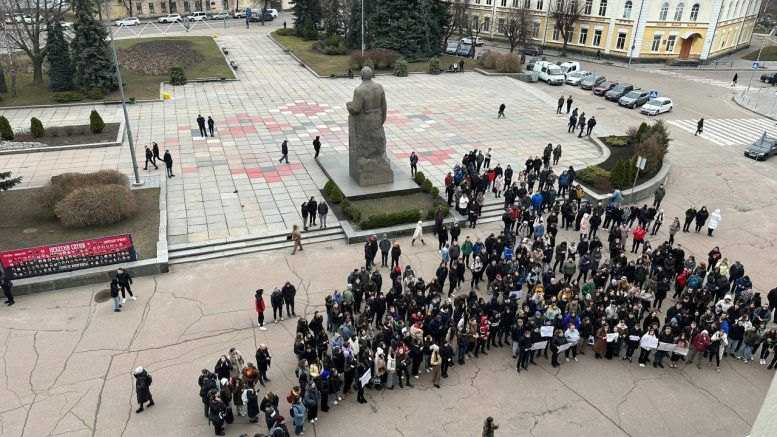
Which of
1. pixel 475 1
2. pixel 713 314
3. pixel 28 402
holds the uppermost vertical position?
pixel 475 1

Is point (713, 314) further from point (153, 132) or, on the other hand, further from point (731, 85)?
point (731, 85)

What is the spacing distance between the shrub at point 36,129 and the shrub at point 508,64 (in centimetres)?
3418

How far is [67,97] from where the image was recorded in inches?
1391

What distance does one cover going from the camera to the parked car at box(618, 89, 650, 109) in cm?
3966

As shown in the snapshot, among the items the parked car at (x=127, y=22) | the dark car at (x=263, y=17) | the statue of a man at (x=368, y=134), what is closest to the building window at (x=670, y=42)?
the statue of a man at (x=368, y=134)

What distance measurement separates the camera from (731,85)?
49.6 metres

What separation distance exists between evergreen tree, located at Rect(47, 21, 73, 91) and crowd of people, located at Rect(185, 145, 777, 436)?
96.7 feet

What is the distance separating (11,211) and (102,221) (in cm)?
423

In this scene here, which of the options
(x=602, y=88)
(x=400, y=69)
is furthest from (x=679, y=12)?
(x=400, y=69)

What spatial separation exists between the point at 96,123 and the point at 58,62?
10444 millimetres

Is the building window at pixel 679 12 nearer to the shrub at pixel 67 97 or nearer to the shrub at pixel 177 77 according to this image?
the shrub at pixel 177 77

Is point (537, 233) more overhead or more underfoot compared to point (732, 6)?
more underfoot

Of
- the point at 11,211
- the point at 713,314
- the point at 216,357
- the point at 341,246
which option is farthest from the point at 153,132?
the point at 713,314

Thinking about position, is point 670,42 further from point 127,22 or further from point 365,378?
point 127,22
